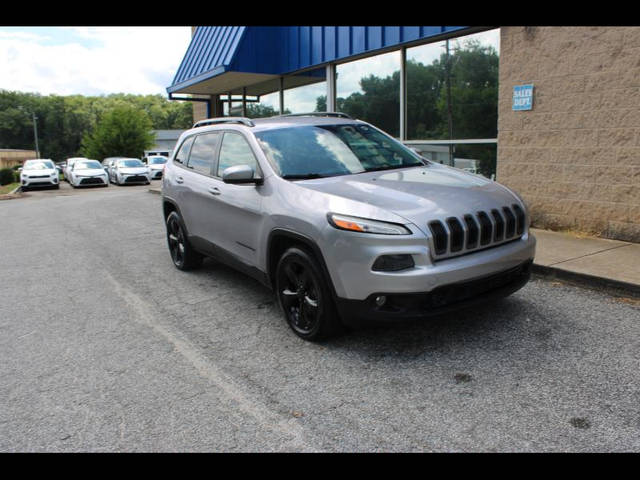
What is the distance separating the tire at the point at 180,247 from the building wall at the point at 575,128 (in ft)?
16.2

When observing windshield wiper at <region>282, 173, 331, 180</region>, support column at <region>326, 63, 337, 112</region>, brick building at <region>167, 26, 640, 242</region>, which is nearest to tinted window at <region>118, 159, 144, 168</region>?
support column at <region>326, 63, 337, 112</region>

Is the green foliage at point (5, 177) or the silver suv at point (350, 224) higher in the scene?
the silver suv at point (350, 224)

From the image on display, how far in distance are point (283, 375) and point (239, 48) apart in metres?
11.2

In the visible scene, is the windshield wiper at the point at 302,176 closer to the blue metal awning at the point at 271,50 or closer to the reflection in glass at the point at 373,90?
the blue metal awning at the point at 271,50

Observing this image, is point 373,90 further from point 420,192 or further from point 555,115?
point 420,192

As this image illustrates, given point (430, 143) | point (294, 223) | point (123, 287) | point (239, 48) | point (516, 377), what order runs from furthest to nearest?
point (239, 48)
point (430, 143)
point (123, 287)
point (294, 223)
point (516, 377)

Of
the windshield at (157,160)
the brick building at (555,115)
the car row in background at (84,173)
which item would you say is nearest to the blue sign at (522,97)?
the brick building at (555,115)

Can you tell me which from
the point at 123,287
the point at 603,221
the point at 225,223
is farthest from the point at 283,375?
the point at 603,221

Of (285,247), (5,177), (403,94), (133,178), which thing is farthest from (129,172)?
(285,247)

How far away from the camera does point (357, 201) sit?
12.5 ft

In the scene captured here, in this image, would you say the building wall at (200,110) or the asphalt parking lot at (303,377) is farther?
the building wall at (200,110)

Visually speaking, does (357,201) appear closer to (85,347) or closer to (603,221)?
(85,347)

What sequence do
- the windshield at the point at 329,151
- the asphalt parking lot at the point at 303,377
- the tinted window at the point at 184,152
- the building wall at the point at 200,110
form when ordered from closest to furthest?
the asphalt parking lot at the point at 303,377 → the windshield at the point at 329,151 → the tinted window at the point at 184,152 → the building wall at the point at 200,110

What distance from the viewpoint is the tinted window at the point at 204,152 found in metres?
5.66
